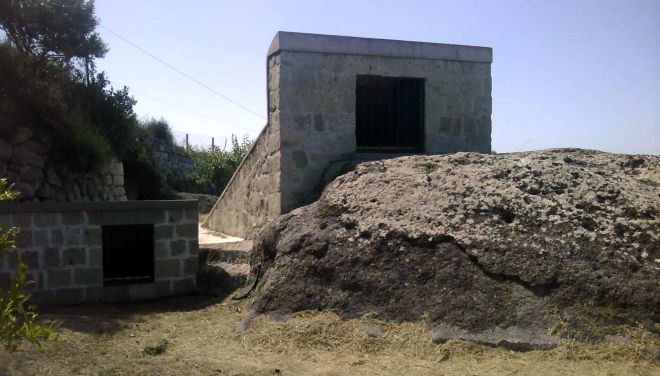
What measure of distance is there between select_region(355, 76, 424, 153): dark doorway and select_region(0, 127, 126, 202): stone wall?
5430 millimetres

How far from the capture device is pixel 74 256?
6.25 meters

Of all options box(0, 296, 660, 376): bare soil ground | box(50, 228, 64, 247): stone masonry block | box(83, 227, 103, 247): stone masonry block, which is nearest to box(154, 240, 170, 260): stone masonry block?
box(83, 227, 103, 247): stone masonry block

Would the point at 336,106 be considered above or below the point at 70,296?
above

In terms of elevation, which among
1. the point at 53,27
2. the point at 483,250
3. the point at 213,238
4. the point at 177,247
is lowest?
the point at 213,238

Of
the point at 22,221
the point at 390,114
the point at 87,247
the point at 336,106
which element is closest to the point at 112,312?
the point at 87,247

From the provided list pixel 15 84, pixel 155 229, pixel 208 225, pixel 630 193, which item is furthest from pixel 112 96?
pixel 630 193

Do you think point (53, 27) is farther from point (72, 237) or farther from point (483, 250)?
point (483, 250)

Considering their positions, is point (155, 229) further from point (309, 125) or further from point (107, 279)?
point (309, 125)

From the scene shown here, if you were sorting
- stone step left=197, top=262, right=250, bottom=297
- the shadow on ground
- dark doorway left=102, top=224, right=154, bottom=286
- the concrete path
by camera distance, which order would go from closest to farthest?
the shadow on ground < stone step left=197, top=262, right=250, bottom=297 < dark doorway left=102, top=224, right=154, bottom=286 < the concrete path

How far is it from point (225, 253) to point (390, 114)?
2.89 meters

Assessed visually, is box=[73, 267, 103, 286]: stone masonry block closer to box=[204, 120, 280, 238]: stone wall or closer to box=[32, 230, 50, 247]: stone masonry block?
box=[32, 230, 50, 247]: stone masonry block

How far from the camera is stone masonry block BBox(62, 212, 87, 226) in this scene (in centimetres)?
623

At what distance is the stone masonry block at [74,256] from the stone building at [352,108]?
7.29 ft

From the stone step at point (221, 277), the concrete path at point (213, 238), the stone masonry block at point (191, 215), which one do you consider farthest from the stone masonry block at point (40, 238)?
the concrete path at point (213, 238)
